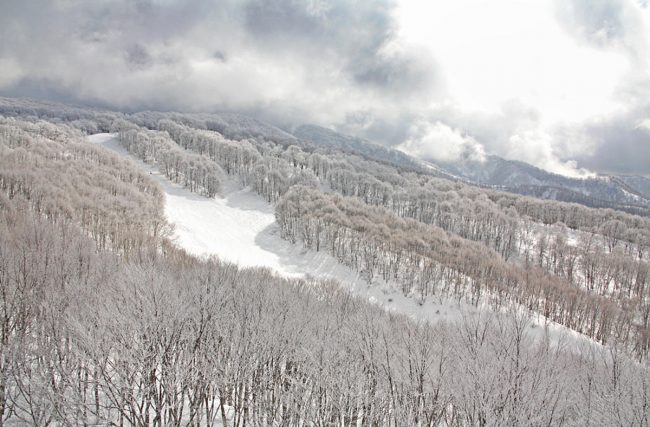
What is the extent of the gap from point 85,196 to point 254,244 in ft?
149

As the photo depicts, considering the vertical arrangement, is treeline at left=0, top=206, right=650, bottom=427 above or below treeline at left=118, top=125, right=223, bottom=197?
below

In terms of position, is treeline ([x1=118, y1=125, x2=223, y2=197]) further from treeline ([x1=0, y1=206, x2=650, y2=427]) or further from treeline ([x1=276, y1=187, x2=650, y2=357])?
treeline ([x1=0, y1=206, x2=650, y2=427])

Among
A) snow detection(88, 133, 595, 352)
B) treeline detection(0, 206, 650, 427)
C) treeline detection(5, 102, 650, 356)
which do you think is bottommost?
snow detection(88, 133, 595, 352)

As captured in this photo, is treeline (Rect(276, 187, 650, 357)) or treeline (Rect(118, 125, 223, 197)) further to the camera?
treeline (Rect(118, 125, 223, 197))

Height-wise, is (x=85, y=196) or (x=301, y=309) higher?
(x=85, y=196)

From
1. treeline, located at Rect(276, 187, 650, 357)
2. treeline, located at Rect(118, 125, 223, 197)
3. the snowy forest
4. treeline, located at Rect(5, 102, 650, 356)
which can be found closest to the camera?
the snowy forest

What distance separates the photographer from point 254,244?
104375 mm

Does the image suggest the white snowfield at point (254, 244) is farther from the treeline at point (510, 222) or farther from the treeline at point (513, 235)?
the treeline at point (510, 222)

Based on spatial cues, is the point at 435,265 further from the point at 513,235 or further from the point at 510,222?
the point at 510,222

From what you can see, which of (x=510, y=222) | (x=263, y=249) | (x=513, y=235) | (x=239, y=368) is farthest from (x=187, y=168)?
(x=239, y=368)

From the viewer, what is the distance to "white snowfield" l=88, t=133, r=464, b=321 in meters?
78.9

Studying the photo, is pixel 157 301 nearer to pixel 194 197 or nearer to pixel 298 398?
pixel 298 398

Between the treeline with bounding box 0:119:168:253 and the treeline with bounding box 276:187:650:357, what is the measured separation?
43736mm

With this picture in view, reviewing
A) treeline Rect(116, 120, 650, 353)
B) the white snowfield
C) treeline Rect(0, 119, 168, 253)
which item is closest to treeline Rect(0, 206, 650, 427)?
treeline Rect(0, 119, 168, 253)
